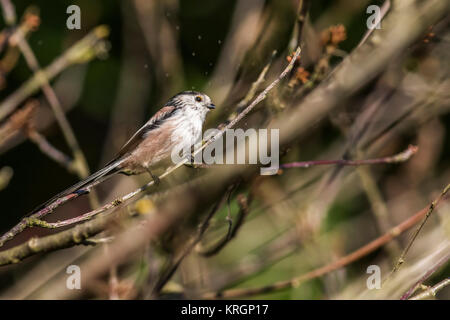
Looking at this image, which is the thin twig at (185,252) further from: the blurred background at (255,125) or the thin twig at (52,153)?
the thin twig at (52,153)

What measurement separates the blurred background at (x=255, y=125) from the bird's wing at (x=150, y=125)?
0.15 metres

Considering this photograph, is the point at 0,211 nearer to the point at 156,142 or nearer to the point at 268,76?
the point at 156,142

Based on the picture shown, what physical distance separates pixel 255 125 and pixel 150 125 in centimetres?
37

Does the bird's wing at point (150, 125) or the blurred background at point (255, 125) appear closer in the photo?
the bird's wing at point (150, 125)

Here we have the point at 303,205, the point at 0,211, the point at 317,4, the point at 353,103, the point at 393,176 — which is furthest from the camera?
the point at 393,176

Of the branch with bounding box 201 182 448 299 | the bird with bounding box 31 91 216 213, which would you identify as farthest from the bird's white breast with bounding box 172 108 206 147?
the branch with bounding box 201 182 448 299

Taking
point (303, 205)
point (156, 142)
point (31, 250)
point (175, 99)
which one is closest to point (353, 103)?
point (303, 205)

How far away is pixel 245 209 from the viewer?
1949 millimetres

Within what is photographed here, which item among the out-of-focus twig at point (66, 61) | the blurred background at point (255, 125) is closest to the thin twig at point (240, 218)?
the blurred background at point (255, 125)

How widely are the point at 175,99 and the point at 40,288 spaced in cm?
115

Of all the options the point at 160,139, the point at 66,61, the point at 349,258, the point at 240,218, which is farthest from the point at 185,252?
the point at 66,61

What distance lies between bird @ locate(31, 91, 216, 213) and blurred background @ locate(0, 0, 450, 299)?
77mm

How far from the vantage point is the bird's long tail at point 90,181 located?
155 centimetres

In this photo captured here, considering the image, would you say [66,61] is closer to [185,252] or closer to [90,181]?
[90,181]
